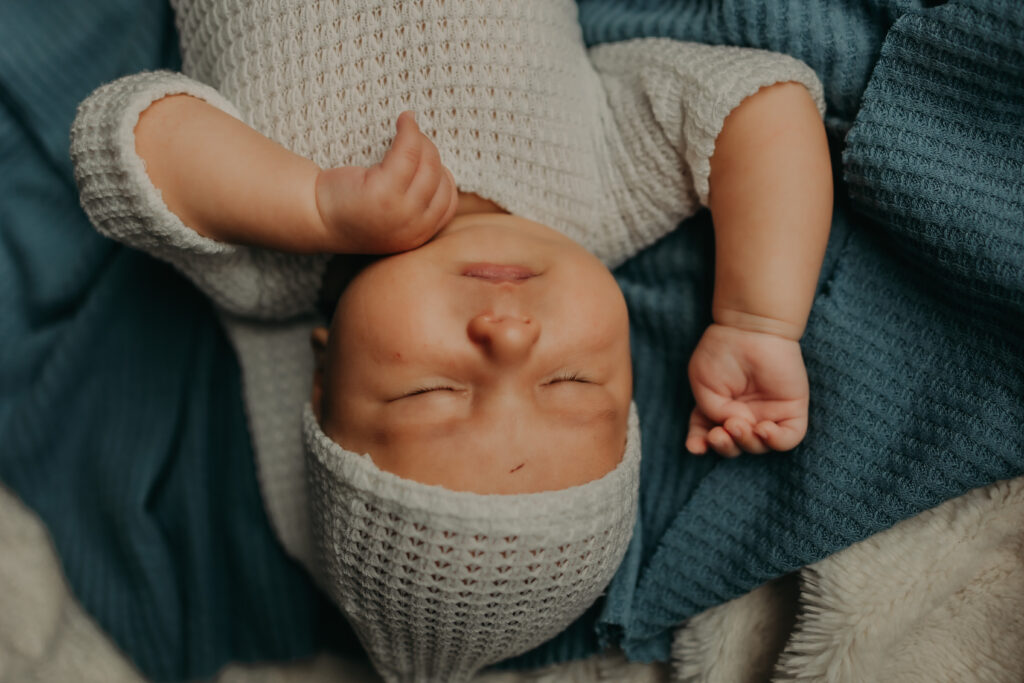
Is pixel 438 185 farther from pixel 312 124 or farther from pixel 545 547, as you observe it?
pixel 545 547

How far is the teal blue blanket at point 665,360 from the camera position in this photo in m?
0.83

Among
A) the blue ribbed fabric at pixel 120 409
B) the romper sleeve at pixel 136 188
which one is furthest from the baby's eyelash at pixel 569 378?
the blue ribbed fabric at pixel 120 409

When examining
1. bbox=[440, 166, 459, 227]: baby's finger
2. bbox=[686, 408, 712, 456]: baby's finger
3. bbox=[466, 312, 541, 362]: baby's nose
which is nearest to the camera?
bbox=[466, 312, 541, 362]: baby's nose

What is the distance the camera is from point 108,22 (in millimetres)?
982

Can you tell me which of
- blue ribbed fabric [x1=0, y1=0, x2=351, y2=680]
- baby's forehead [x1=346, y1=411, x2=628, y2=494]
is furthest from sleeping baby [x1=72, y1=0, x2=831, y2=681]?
blue ribbed fabric [x1=0, y1=0, x2=351, y2=680]

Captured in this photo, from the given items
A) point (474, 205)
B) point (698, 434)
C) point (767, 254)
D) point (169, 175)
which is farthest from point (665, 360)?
point (169, 175)

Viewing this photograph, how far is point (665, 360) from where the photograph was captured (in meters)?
1.07

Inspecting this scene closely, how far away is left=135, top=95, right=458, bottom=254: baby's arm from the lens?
797 millimetres

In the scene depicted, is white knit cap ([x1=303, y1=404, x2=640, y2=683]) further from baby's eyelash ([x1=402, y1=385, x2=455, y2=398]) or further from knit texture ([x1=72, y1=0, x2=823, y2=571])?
knit texture ([x1=72, y1=0, x2=823, y2=571])

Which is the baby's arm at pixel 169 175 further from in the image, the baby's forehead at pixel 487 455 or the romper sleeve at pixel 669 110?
the romper sleeve at pixel 669 110

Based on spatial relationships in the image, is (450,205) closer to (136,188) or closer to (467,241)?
(467,241)

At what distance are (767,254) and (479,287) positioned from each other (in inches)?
13.2

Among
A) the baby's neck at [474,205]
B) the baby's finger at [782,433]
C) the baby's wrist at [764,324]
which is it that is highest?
the baby's neck at [474,205]

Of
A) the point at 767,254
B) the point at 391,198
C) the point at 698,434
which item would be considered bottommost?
the point at 698,434
